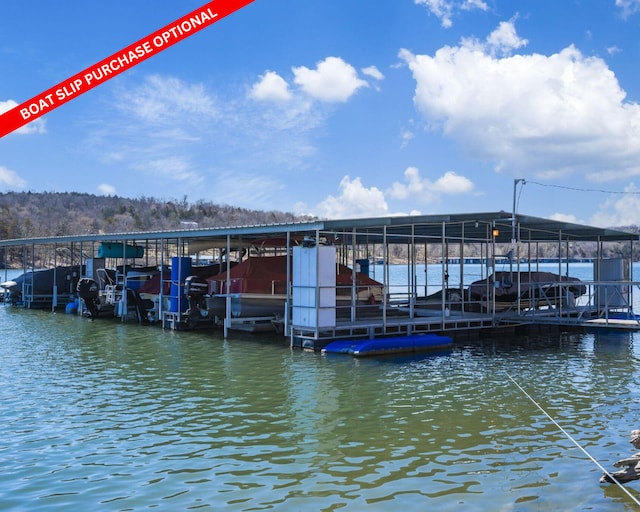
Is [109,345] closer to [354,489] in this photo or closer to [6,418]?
[6,418]

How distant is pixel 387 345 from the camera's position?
48.1 feet

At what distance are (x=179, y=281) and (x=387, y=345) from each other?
25.8 ft

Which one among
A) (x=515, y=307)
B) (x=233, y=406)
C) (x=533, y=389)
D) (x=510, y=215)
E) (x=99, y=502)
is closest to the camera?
(x=99, y=502)

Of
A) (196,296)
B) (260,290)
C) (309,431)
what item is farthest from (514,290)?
(309,431)

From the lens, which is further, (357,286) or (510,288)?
(510,288)

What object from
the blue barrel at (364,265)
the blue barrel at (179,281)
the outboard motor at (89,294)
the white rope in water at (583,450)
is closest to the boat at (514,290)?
the blue barrel at (364,265)

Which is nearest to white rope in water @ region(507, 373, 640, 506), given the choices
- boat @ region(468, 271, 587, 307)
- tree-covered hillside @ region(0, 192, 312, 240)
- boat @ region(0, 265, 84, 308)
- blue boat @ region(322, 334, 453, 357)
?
blue boat @ region(322, 334, 453, 357)

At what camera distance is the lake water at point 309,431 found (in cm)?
608

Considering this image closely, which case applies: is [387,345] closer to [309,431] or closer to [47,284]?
[309,431]

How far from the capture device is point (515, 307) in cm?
1925

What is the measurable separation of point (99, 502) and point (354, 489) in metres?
2.53

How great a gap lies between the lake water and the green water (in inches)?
1.1

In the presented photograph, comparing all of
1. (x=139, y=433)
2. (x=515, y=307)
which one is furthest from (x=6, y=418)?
(x=515, y=307)

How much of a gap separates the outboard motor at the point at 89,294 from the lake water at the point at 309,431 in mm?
8649
